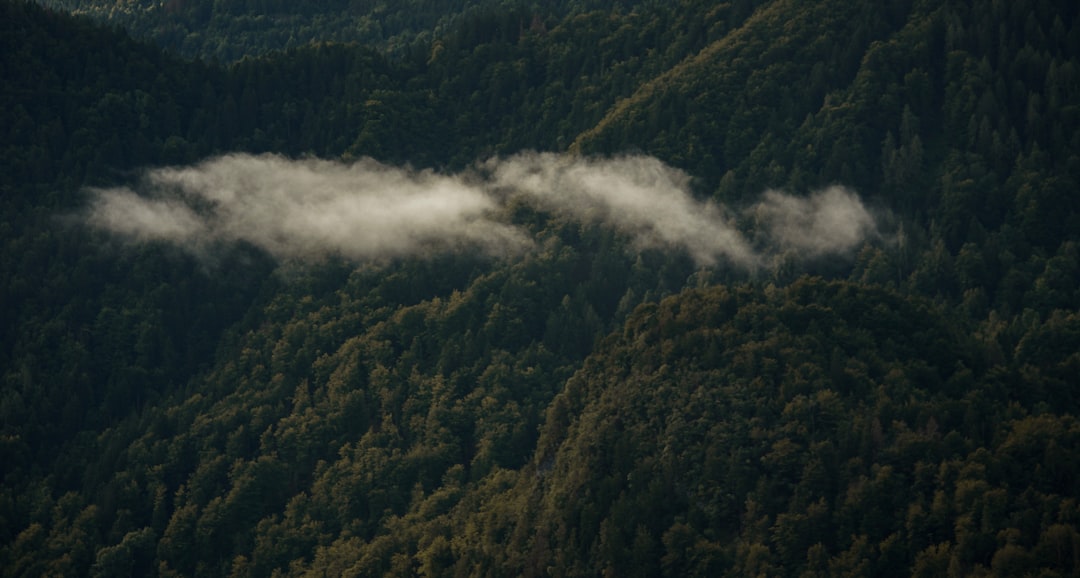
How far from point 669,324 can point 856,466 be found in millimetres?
23992

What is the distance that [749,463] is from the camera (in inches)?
7160

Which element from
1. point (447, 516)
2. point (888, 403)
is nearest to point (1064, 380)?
point (888, 403)

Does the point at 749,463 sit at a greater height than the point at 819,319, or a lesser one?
lesser

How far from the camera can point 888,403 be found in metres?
184

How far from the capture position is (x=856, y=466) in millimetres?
179375

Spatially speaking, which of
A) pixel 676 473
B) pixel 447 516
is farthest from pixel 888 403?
pixel 447 516

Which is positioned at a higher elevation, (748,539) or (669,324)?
(669,324)

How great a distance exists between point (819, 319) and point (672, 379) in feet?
48.6

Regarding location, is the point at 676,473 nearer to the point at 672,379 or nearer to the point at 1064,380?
the point at 672,379

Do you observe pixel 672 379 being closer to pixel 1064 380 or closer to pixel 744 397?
pixel 744 397

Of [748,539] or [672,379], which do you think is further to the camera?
[672,379]

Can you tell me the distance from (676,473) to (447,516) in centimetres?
2454

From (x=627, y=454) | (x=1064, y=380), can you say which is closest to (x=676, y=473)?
(x=627, y=454)

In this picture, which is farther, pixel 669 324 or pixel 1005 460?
pixel 669 324
